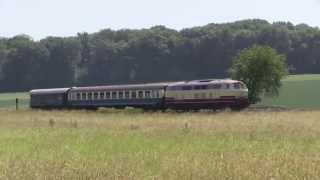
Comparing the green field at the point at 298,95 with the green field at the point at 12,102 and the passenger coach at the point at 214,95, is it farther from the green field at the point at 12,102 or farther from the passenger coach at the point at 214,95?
the green field at the point at 12,102

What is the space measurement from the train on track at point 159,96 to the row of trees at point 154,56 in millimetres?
79867

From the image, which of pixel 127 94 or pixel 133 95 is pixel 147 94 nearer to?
pixel 133 95

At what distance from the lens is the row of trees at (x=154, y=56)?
496ft

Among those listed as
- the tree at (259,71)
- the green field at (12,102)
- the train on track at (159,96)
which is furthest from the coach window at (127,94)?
the green field at (12,102)

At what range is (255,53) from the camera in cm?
6919

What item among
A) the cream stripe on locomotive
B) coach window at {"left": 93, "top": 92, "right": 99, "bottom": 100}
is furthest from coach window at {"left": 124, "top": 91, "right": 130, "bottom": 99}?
the cream stripe on locomotive

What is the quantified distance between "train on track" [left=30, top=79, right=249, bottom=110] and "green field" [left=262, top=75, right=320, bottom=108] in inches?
759

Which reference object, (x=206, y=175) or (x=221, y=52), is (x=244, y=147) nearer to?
(x=206, y=175)

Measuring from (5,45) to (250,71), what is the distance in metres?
116

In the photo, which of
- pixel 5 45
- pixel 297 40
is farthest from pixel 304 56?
pixel 5 45

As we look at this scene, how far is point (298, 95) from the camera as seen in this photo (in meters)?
91.4

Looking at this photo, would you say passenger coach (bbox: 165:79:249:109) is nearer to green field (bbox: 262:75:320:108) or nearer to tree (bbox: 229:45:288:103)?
tree (bbox: 229:45:288:103)

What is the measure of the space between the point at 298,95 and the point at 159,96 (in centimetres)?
3553

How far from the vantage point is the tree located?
68.8 m
